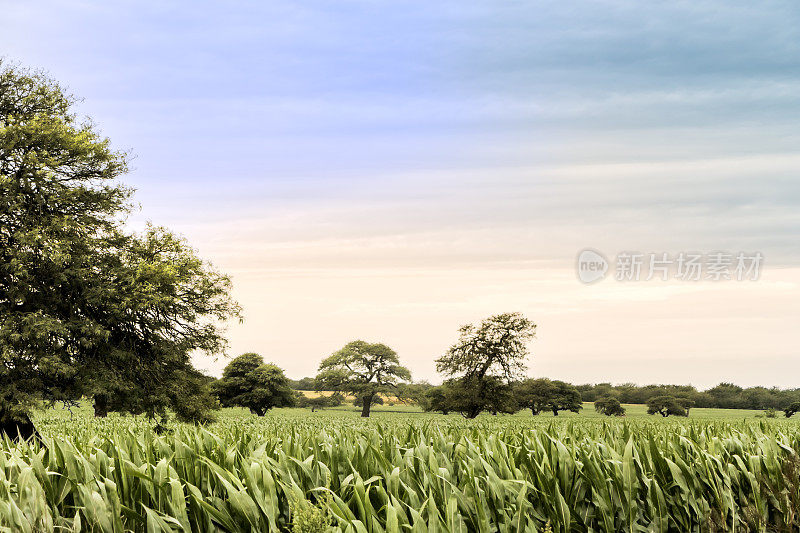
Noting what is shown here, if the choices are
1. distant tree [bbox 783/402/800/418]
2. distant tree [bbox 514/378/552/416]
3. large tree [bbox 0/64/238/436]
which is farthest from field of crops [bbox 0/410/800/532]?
distant tree [bbox 514/378/552/416]

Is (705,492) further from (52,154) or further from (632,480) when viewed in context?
(52,154)

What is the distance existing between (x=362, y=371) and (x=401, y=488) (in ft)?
225

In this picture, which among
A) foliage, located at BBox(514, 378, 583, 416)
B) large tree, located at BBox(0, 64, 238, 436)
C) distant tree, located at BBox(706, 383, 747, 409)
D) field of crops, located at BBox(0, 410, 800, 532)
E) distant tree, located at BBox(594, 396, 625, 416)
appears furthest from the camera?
distant tree, located at BBox(706, 383, 747, 409)

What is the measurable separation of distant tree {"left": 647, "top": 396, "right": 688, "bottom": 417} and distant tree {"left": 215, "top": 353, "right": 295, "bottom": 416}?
1949 inches

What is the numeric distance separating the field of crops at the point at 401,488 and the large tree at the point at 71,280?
14.2m

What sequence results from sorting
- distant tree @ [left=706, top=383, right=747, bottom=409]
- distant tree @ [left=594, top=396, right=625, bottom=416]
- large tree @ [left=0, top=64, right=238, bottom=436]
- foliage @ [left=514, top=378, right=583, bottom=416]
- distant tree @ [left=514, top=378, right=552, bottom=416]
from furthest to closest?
distant tree @ [left=706, top=383, right=747, bottom=409] < foliage @ [left=514, top=378, right=583, bottom=416] < distant tree @ [left=514, top=378, right=552, bottom=416] < distant tree @ [left=594, top=396, right=625, bottom=416] < large tree @ [left=0, top=64, right=238, bottom=436]

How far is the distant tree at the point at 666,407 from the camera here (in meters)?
76.8

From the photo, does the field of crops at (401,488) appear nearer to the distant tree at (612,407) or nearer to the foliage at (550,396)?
the distant tree at (612,407)

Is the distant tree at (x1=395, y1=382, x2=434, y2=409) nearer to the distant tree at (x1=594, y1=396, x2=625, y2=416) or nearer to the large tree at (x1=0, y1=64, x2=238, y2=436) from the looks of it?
the distant tree at (x1=594, y1=396, x2=625, y2=416)

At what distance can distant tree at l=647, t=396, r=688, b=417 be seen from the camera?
76.8 meters

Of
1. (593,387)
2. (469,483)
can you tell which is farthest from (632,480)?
(593,387)

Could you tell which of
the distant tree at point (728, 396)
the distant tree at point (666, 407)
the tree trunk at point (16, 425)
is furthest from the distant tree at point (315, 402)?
the distant tree at point (728, 396)

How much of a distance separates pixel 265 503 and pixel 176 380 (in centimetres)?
1914

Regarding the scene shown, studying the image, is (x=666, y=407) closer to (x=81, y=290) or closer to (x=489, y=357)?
(x=489, y=357)
